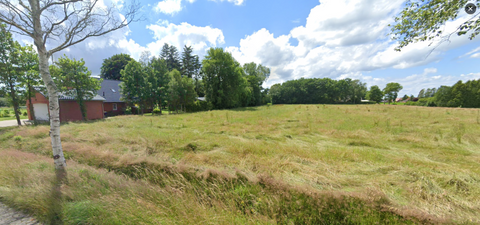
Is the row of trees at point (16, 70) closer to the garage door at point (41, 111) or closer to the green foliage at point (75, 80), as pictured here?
the green foliage at point (75, 80)

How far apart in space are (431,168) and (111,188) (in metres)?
8.12

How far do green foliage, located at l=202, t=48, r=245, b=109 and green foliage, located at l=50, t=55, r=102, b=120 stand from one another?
18.5 meters

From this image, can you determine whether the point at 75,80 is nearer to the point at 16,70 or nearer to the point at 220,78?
the point at 16,70

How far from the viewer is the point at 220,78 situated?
36.4 meters

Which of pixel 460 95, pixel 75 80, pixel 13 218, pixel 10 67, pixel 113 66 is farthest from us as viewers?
pixel 113 66

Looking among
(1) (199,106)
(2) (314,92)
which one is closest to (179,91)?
(1) (199,106)

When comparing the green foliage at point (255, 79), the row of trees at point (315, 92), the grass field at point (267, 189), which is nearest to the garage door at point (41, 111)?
the grass field at point (267, 189)

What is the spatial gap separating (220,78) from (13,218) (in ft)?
113

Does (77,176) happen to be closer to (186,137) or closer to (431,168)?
(186,137)

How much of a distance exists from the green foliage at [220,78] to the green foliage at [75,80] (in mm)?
18470

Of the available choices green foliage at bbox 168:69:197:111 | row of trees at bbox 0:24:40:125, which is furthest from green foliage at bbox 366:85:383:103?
row of trees at bbox 0:24:40:125

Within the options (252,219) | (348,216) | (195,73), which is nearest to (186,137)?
(252,219)

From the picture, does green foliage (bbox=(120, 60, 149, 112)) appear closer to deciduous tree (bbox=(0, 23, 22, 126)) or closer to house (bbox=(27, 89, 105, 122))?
house (bbox=(27, 89, 105, 122))

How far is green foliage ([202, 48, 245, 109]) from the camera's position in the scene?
34688mm
